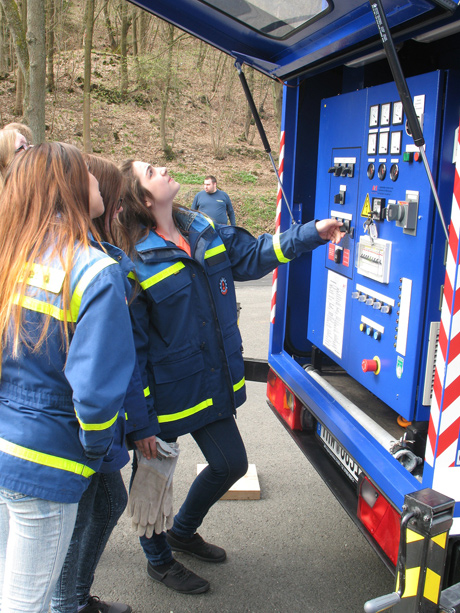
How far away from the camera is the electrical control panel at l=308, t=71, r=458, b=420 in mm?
2125

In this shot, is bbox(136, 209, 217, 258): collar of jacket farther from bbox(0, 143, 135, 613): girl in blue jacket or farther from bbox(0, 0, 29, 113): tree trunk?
bbox(0, 0, 29, 113): tree trunk

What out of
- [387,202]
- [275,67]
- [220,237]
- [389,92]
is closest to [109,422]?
[220,237]

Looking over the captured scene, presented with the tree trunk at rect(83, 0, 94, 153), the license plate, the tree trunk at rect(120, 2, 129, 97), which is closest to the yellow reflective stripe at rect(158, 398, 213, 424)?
the license plate

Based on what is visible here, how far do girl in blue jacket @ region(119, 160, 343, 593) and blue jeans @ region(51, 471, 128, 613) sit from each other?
1.08 ft

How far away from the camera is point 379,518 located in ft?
6.86

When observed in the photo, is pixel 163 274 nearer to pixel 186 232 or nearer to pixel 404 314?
pixel 186 232

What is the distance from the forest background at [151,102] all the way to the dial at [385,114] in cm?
1418

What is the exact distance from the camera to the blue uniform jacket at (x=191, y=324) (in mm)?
2348

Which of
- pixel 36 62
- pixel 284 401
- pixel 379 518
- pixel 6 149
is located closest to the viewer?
pixel 379 518

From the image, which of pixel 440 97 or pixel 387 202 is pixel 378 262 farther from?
pixel 440 97

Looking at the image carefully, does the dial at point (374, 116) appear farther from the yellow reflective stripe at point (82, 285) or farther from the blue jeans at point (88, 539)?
the blue jeans at point (88, 539)

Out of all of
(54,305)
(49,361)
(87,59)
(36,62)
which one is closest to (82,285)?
(54,305)

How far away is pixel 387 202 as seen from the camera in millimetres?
2402

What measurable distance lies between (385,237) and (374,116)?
551mm
